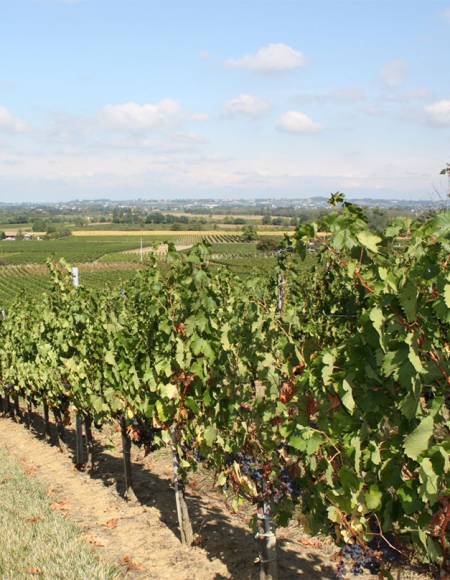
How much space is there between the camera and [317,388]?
3740mm

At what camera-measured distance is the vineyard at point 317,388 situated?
298cm

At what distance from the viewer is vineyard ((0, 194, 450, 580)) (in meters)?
2.98

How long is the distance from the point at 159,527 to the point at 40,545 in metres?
1.47

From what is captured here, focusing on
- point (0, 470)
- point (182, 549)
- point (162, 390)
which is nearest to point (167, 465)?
point (0, 470)

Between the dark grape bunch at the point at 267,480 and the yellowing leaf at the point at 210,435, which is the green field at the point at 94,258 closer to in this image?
the yellowing leaf at the point at 210,435

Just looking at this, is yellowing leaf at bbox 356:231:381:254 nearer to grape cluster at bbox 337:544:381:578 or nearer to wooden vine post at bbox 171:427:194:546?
grape cluster at bbox 337:544:381:578

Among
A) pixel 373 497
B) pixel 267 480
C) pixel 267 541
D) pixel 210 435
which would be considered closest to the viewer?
pixel 373 497

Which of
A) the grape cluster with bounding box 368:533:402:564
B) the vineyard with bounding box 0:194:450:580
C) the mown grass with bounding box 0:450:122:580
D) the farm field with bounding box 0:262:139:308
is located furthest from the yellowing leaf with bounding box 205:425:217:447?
the farm field with bounding box 0:262:139:308

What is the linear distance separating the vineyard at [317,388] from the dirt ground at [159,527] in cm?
44

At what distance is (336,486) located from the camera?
386 cm

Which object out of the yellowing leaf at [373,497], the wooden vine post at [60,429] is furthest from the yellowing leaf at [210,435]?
the wooden vine post at [60,429]

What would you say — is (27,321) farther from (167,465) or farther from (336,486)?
(336,486)

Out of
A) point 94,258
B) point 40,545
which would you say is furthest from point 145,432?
point 94,258

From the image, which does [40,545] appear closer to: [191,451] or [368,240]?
[191,451]
